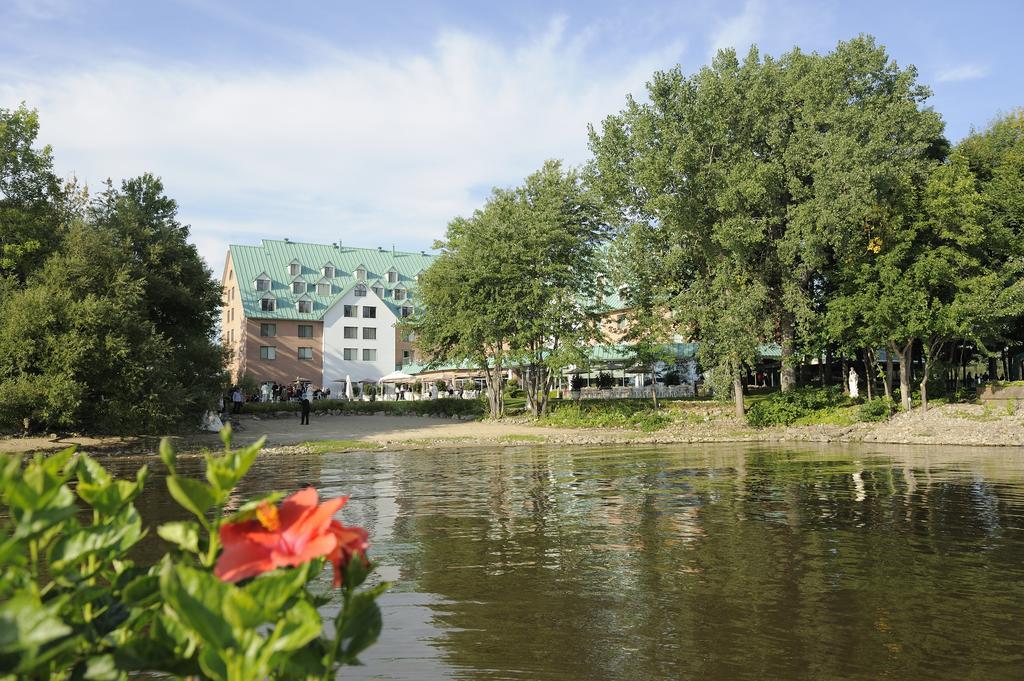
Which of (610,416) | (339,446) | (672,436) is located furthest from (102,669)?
(610,416)

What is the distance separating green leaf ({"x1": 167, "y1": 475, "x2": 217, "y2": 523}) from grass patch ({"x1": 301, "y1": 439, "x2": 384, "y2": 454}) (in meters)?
25.8

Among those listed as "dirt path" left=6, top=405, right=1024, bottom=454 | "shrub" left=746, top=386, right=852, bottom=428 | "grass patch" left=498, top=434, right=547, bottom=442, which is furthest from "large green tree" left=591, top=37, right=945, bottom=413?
"grass patch" left=498, top=434, right=547, bottom=442

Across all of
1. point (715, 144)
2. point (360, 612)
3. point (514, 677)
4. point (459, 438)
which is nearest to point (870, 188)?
point (715, 144)

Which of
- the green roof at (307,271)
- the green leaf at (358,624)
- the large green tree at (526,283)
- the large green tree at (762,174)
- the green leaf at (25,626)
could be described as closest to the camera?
the green leaf at (25,626)

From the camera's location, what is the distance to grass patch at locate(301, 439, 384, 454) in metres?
26.7

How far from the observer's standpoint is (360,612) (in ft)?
5.01

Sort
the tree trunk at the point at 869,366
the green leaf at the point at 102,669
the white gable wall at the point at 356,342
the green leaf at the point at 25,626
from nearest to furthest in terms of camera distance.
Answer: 1. the green leaf at the point at 25,626
2. the green leaf at the point at 102,669
3. the tree trunk at the point at 869,366
4. the white gable wall at the point at 356,342

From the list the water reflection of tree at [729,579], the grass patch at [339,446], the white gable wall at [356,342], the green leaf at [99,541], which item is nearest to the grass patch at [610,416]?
the grass patch at [339,446]

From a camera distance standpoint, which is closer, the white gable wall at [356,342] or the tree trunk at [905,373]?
the tree trunk at [905,373]

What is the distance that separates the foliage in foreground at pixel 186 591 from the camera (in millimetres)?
1278

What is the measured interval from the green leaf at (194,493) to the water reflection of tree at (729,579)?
14.1 ft

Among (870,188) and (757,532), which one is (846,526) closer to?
(757,532)

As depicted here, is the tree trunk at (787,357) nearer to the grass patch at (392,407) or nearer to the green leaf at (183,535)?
the grass patch at (392,407)

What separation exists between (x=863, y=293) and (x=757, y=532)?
1069 inches
